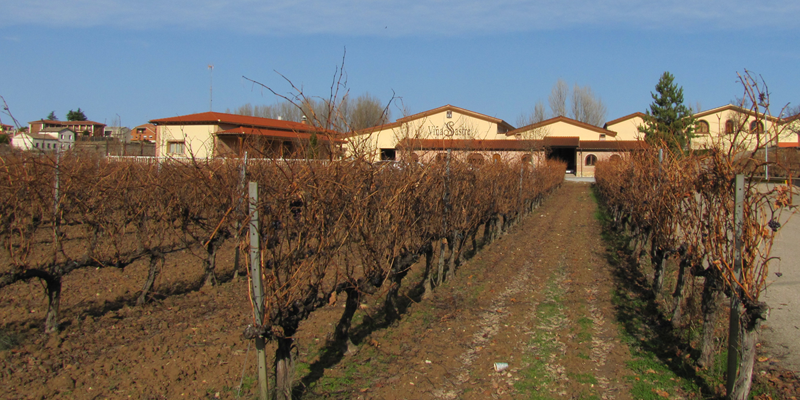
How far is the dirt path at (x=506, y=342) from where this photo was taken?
450 cm

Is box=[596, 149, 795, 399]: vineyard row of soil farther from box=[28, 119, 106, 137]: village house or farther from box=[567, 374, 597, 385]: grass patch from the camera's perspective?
box=[28, 119, 106, 137]: village house

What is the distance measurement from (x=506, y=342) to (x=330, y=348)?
6.06 ft

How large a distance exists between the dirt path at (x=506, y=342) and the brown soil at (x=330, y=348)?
0.05 feet

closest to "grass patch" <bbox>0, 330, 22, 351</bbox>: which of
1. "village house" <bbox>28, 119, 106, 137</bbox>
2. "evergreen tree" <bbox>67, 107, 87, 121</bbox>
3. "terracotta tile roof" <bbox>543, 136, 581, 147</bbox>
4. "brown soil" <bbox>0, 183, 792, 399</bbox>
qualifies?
"brown soil" <bbox>0, 183, 792, 399</bbox>

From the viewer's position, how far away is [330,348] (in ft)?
17.6

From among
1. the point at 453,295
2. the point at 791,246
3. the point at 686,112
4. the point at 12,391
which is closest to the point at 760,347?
the point at 453,295

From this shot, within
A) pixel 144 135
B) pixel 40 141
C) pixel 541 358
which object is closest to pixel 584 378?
pixel 541 358

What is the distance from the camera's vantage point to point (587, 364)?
4.98 m

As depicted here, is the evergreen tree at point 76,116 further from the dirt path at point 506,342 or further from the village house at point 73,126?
the dirt path at point 506,342

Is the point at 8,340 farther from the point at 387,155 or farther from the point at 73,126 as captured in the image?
the point at 73,126

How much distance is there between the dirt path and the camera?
4.50m

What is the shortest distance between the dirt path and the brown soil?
0.7 inches

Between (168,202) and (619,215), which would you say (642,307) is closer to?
(168,202)

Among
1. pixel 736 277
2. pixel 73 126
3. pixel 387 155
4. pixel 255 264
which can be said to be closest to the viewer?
pixel 255 264
